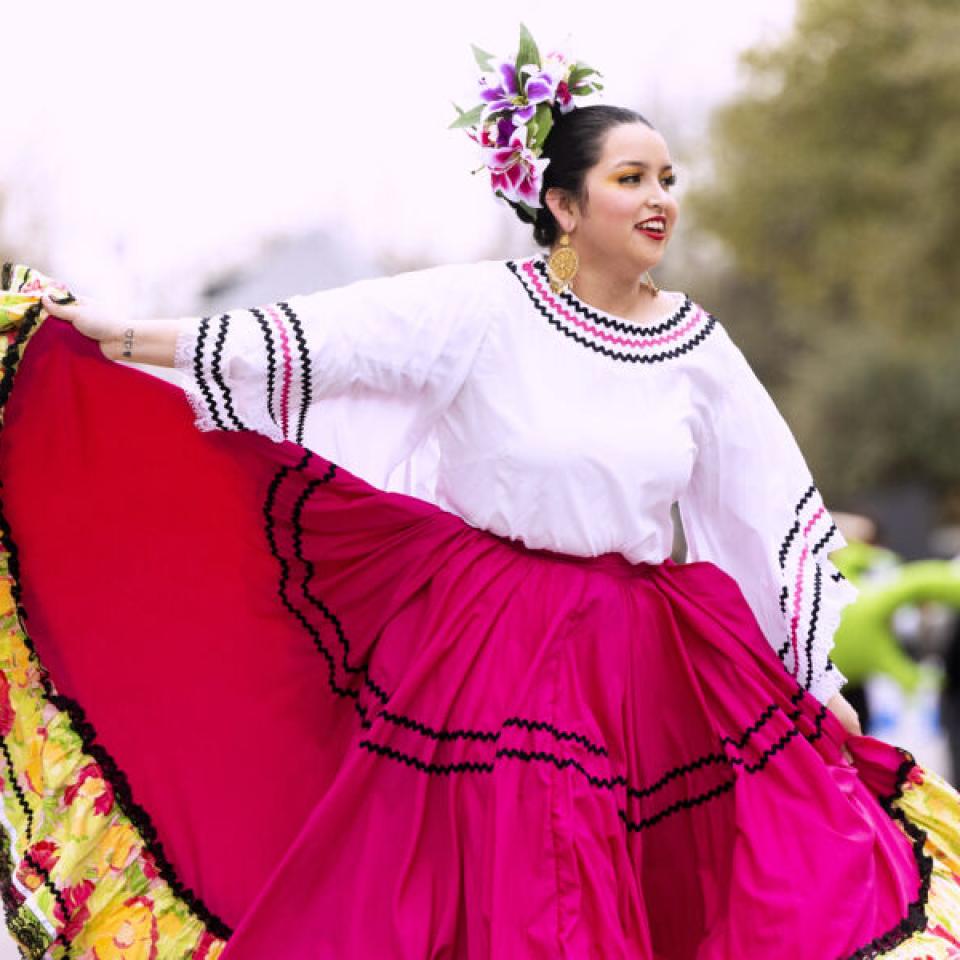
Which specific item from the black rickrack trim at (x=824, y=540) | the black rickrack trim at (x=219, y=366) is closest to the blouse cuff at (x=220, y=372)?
the black rickrack trim at (x=219, y=366)

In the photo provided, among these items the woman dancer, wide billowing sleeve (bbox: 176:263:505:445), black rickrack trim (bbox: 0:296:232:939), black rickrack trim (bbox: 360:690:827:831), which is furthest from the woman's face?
black rickrack trim (bbox: 0:296:232:939)

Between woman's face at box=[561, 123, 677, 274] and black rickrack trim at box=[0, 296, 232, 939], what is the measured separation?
1040 mm

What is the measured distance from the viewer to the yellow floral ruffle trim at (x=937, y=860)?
2.55 m

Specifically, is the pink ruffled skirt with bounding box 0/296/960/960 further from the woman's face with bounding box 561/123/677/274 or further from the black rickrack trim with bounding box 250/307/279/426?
the woman's face with bounding box 561/123/677/274

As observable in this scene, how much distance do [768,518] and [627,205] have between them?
67 cm

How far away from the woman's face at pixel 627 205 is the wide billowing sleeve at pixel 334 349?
9.3 inches

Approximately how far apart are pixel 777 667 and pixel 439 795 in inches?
27.4

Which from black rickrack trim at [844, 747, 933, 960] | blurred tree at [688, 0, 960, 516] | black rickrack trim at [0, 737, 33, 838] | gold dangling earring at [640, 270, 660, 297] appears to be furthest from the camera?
Answer: blurred tree at [688, 0, 960, 516]

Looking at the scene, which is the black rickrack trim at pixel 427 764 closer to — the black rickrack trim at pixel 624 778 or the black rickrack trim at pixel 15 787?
the black rickrack trim at pixel 624 778

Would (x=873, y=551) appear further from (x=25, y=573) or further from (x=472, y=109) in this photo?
(x=25, y=573)

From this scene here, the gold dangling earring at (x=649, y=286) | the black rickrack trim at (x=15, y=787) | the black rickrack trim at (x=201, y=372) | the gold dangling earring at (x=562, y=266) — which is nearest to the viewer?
the black rickrack trim at (x=201, y=372)

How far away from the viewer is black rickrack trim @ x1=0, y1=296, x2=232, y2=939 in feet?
9.06

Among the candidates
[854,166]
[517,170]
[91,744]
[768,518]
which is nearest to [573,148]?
[517,170]

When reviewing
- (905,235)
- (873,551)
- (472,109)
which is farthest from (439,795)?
(905,235)
